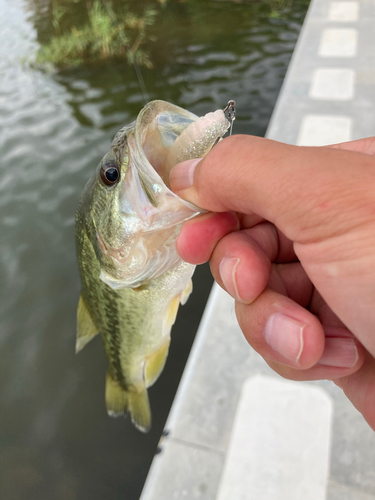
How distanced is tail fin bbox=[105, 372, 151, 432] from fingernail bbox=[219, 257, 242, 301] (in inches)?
40.3

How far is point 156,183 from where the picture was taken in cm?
95

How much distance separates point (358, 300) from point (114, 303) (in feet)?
3.23

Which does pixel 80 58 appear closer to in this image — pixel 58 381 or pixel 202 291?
pixel 202 291

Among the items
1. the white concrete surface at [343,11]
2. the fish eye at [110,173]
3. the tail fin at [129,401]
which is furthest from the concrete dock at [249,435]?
the white concrete surface at [343,11]

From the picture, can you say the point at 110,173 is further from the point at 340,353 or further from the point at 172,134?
the point at 340,353

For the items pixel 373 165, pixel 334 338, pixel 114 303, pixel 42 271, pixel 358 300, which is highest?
pixel 373 165

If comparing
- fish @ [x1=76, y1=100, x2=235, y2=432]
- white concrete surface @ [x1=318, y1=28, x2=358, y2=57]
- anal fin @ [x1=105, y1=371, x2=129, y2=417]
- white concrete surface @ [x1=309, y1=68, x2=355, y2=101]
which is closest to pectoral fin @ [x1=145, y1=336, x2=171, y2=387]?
fish @ [x1=76, y1=100, x2=235, y2=432]

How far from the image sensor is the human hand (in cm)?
68

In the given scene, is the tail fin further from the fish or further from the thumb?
the thumb

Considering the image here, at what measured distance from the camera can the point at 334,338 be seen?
3.13ft

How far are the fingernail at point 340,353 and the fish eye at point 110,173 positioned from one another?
0.78 meters

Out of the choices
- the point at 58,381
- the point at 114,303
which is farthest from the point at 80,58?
the point at 114,303

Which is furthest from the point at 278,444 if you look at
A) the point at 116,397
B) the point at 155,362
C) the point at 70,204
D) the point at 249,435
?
the point at 70,204

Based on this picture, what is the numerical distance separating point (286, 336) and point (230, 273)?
22 cm
